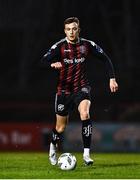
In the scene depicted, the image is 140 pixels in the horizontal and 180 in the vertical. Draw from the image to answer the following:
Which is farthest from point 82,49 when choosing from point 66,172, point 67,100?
point 66,172

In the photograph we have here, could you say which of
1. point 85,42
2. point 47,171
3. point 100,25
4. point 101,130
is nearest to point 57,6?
point 100,25

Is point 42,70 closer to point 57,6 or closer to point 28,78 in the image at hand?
point 28,78

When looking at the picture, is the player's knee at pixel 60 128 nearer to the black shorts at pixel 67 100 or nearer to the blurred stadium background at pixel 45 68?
the black shorts at pixel 67 100

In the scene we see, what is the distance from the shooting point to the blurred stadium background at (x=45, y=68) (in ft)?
65.9

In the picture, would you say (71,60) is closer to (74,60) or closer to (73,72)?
(74,60)

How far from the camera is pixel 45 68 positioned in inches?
1093

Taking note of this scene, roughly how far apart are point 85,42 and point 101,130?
9.57m

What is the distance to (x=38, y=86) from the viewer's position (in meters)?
27.5

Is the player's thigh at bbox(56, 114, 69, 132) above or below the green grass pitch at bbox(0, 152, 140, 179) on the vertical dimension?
above

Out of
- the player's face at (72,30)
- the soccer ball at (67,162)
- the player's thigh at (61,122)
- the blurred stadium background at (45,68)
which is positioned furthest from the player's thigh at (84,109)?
the blurred stadium background at (45,68)

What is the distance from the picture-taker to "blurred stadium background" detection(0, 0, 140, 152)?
Answer: 65.9 feet

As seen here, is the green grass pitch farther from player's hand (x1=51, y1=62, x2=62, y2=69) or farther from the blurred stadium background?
the blurred stadium background

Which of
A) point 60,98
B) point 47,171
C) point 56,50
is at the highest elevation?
point 56,50

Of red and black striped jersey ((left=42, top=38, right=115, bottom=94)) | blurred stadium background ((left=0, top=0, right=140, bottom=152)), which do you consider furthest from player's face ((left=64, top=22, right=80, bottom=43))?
blurred stadium background ((left=0, top=0, right=140, bottom=152))
